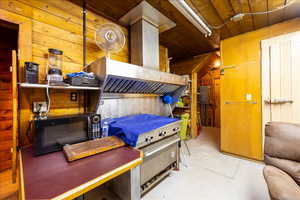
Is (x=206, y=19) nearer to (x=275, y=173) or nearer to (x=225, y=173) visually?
(x=275, y=173)

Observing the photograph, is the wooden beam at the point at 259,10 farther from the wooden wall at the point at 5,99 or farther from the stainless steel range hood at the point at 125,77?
the wooden wall at the point at 5,99

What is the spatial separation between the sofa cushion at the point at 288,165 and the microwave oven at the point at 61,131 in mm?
1988

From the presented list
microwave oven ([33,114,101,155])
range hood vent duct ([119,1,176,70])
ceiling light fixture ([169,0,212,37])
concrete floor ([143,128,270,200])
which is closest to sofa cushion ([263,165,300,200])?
concrete floor ([143,128,270,200])

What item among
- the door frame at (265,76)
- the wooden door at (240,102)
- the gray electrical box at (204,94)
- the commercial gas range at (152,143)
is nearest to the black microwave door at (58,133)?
the commercial gas range at (152,143)

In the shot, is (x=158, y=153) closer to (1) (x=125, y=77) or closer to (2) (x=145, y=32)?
(1) (x=125, y=77)

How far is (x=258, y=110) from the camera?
244 cm

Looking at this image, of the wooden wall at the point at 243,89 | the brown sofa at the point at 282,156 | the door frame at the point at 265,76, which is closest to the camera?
the brown sofa at the point at 282,156

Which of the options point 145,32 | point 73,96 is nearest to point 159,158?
point 73,96

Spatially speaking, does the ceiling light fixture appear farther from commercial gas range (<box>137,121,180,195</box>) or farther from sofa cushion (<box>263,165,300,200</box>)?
sofa cushion (<box>263,165,300,200</box>)

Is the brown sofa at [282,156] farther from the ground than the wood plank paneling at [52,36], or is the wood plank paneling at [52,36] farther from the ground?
the wood plank paneling at [52,36]

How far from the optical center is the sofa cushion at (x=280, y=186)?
33.7 inches

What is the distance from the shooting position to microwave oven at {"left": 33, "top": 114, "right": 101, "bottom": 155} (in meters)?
1.09

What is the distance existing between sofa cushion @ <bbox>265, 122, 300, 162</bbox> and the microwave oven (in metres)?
2.00

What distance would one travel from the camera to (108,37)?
1691 millimetres
